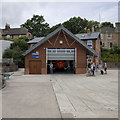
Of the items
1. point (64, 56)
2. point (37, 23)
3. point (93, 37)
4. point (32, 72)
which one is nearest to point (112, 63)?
point (93, 37)

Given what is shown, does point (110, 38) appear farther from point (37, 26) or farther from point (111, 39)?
point (37, 26)

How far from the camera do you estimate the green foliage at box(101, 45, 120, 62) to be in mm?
38438

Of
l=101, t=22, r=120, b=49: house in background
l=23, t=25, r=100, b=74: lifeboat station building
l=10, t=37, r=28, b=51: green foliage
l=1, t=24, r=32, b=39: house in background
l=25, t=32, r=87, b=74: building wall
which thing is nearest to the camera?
l=23, t=25, r=100, b=74: lifeboat station building

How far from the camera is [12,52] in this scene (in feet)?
110

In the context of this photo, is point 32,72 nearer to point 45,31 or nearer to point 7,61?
point 7,61

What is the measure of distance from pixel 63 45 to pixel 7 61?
1068 cm

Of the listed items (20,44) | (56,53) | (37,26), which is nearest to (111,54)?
(20,44)

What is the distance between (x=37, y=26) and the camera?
6700 cm

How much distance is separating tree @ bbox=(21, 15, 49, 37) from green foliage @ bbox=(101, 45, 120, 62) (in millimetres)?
29582

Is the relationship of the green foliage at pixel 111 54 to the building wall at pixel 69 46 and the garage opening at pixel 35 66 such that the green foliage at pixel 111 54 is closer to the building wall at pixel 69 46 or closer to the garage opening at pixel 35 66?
the building wall at pixel 69 46

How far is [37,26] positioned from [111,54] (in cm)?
3688

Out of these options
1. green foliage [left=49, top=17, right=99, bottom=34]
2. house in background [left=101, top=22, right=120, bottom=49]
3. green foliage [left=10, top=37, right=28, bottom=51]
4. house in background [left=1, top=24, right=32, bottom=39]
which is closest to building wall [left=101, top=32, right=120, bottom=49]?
house in background [left=101, top=22, right=120, bottom=49]

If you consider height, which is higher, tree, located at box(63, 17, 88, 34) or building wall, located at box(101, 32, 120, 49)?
tree, located at box(63, 17, 88, 34)

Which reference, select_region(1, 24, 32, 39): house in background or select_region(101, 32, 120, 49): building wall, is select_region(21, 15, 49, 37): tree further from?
select_region(101, 32, 120, 49): building wall
